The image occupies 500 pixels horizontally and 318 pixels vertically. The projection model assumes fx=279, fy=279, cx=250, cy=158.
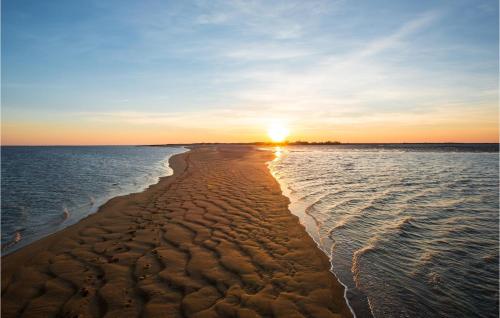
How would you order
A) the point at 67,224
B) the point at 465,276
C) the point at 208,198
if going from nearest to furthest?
the point at 465,276
the point at 67,224
the point at 208,198

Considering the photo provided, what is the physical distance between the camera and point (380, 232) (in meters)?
9.12

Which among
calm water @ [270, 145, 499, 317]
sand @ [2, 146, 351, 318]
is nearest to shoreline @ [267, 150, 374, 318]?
calm water @ [270, 145, 499, 317]

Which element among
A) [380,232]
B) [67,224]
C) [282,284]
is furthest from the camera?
[67,224]

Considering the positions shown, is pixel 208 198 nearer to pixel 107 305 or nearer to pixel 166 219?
pixel 166 219

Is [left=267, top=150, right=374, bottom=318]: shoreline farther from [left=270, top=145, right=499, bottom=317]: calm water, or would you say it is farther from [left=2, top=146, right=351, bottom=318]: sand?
[left=2, top=146, right=351, bottom=318]: sand

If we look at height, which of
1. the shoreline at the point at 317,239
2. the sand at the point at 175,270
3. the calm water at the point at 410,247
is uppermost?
the sand at the point at 175,270

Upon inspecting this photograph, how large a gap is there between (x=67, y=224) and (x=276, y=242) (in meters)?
7.75

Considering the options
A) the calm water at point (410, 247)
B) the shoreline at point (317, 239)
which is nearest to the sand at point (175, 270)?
the shoreline at point (317, 239)

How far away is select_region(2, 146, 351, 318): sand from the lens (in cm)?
461

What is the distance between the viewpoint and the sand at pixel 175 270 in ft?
15.1

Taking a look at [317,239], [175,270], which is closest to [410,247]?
[317,239]

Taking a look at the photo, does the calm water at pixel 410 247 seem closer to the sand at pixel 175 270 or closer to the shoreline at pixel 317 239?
the shoreline at pixel 317 239

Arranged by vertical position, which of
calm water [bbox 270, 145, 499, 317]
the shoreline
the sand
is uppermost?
the sand

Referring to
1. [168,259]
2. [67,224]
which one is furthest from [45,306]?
[67,224]
